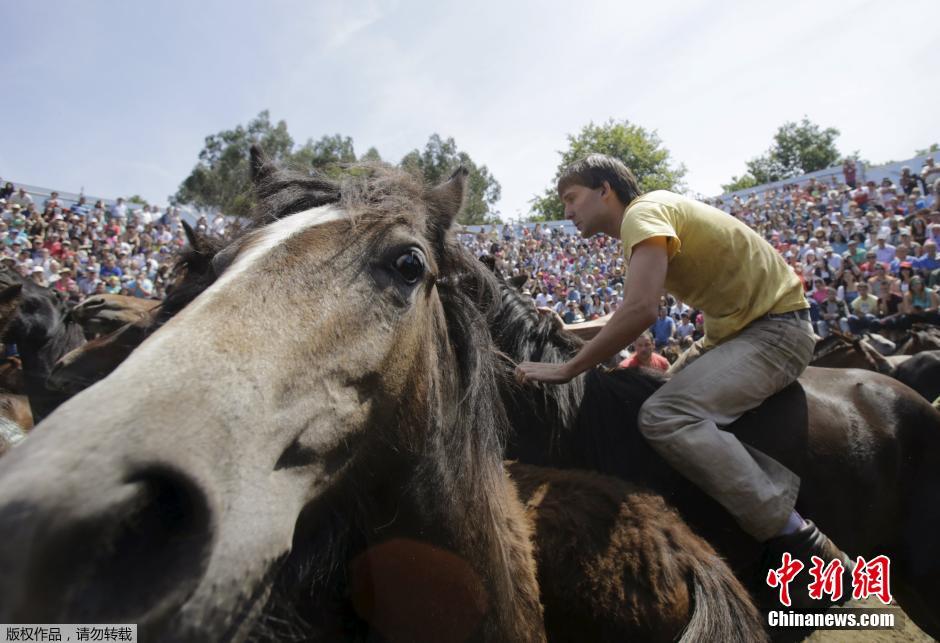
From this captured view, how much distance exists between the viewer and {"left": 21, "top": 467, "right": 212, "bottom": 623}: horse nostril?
0.94 metres

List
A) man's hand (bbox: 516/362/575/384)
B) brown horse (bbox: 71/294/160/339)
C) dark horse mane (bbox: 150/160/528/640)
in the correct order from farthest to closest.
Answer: brown horse (bbox: 71/294/160/339) → man's hand (bbox: 516/362/575/384) → dark horse mane (bbox: 150/160/528/640)

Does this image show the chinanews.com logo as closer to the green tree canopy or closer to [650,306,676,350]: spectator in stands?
[650,306,676,350]: spectator in stands

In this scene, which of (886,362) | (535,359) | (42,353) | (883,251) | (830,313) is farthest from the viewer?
(883,251)

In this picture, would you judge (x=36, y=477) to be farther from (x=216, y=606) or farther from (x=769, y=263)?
(x=769, y=263)

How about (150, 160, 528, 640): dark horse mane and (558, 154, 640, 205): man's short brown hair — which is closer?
(150, 160, 528, 640): dark horse mane

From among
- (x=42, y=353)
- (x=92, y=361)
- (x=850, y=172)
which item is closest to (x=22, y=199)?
(x=42, y=353)

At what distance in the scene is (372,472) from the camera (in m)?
1.86

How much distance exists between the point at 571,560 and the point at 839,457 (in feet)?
7.05

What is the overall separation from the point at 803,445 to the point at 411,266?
8.83ft

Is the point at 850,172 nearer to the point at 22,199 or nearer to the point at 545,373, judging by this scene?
the point at 545,373

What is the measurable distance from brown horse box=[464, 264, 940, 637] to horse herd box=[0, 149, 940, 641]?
0.6 inches

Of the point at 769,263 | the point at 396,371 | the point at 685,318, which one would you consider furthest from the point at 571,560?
the point at 685,318

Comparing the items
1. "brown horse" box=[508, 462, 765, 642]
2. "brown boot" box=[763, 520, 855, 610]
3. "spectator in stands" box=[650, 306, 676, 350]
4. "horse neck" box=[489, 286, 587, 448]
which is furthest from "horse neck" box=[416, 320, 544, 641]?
"spectator in stands" box=[650, 306, 676, 350]

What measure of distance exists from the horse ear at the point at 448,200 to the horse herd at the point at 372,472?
0.03ft
